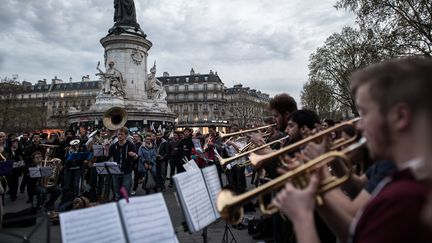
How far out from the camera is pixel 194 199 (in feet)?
11.5

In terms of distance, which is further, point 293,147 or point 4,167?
point 4,167

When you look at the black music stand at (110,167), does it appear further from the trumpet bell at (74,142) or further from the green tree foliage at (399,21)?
the green tree foliage at (399,21)

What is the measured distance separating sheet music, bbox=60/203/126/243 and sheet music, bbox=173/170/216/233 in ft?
3.05

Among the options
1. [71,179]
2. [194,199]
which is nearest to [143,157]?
[71,179]

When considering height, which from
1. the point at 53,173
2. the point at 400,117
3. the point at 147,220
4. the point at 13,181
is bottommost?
the point at 13,181

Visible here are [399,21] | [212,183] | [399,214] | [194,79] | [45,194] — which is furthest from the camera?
[194,79]

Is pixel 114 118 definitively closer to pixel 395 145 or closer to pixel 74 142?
pixel 74 142

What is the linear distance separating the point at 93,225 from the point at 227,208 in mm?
1012

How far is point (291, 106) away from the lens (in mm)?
4910

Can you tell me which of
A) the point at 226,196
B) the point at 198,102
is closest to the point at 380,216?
the point at 226,196

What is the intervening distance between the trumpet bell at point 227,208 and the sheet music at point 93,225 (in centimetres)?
86

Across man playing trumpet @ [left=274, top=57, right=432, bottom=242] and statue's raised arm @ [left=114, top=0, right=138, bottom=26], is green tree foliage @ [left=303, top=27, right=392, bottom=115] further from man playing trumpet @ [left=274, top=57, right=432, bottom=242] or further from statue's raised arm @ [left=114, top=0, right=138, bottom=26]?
man playing trumpet @ [left=274, top=57, right=432, bottom=242]

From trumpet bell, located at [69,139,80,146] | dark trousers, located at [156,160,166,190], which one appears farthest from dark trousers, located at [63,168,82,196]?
dark trousers, located at [156,160,166,190]

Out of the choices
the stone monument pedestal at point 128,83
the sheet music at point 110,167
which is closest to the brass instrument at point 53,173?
the sheet music at point 110,167
